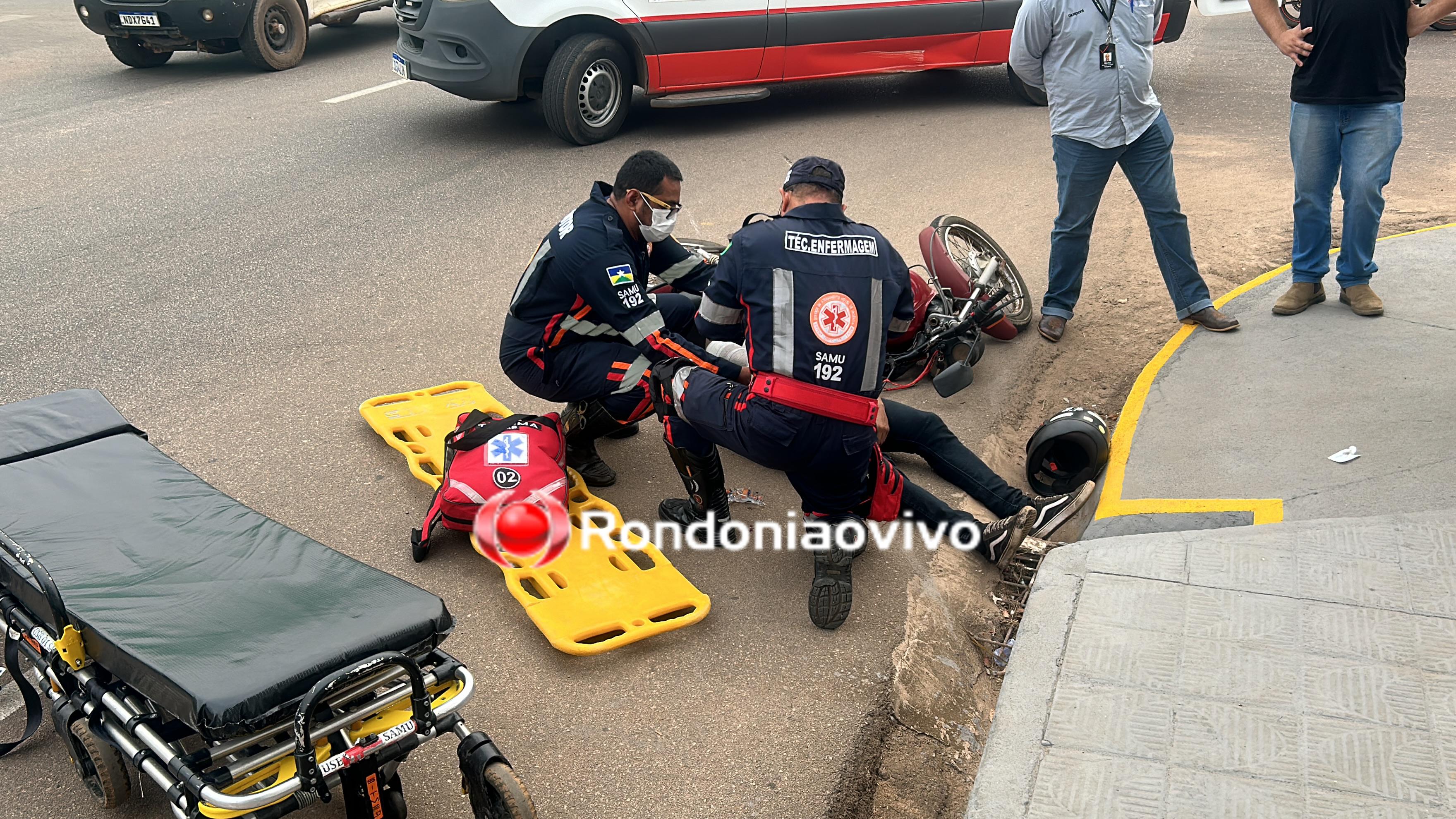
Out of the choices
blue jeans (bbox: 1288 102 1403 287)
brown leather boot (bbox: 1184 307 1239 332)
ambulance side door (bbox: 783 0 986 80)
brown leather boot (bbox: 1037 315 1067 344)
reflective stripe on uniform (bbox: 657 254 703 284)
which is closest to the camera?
blue jeans (bbox: 1288 102 1403 287)

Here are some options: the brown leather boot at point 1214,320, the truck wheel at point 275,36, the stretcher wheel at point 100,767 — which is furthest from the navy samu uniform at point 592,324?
the truck wheel at point 275,36

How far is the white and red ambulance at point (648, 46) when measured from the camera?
356 inches

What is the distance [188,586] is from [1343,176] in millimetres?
5594

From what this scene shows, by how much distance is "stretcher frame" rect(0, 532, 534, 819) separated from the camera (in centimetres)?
275

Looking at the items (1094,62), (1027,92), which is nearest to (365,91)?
(1027,92)

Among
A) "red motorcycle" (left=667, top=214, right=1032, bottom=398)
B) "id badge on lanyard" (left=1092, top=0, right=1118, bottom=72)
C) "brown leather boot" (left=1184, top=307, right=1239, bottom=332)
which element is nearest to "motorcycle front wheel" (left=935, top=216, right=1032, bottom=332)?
"red motorcycle" (left=667, top=214, right=1032, bottom=398)

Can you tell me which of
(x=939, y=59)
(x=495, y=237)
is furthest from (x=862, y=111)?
(x=495, y=237)

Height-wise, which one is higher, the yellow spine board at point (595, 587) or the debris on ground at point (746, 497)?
the yellow spine board at point (595, 587)

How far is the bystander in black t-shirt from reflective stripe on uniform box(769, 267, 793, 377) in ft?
10.7

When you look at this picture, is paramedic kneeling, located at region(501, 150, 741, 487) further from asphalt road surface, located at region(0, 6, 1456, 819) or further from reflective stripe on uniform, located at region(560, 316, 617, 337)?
A: asphalt road surface, located at region(0, 6, 1456, 819)

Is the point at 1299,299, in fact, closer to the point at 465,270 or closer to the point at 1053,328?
the point at 1053,328

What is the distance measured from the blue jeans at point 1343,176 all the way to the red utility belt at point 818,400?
3.17 meters

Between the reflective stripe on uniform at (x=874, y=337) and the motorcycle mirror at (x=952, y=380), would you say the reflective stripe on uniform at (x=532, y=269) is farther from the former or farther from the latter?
the motorcycle mirror at (x=952, y=380)

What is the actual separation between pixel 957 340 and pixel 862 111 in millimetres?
5568
